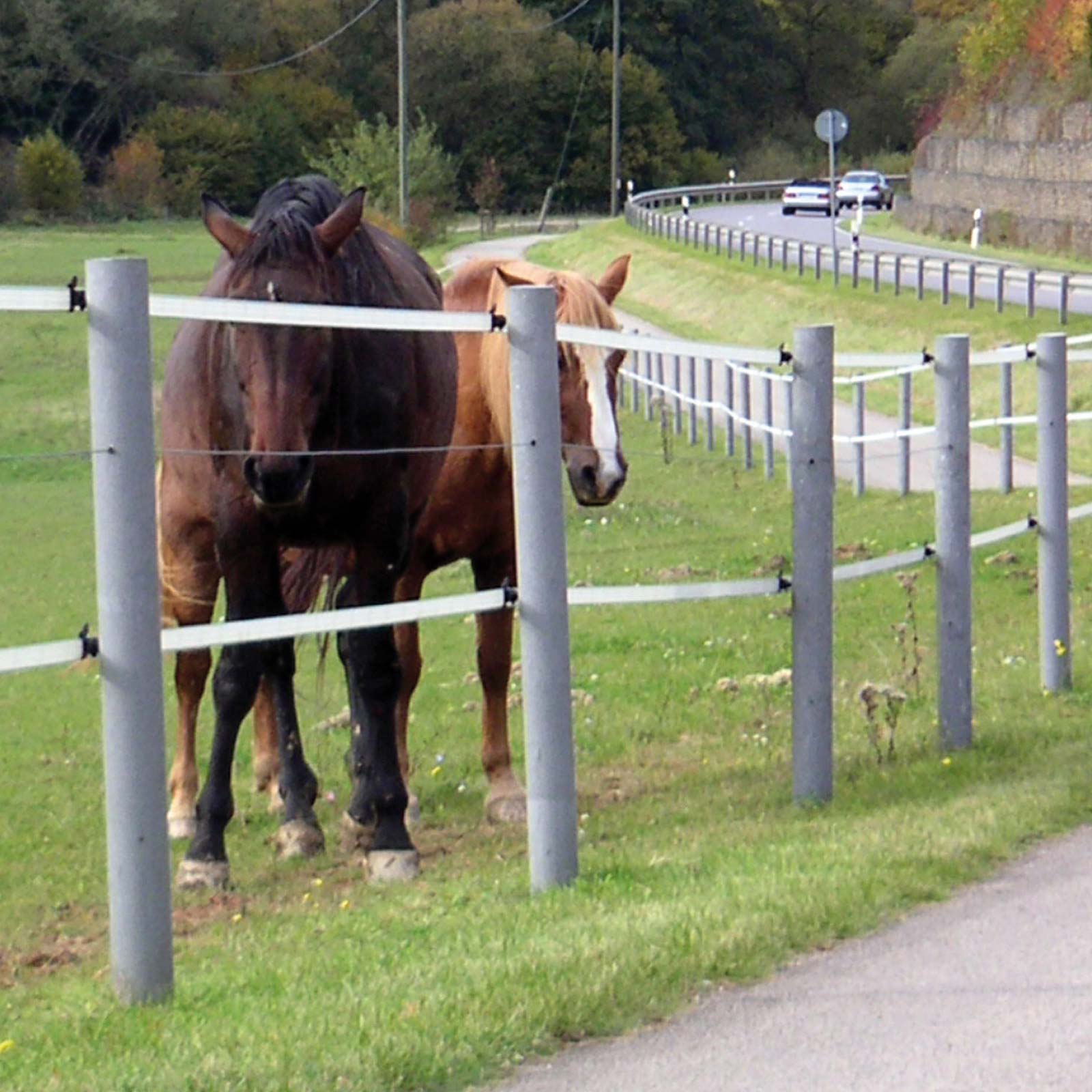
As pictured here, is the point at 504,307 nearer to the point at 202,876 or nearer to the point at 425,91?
the point at 202,876

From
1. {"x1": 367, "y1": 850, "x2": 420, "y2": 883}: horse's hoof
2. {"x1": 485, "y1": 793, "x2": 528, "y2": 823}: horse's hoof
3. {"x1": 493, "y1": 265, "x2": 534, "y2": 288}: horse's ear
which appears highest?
{"x1": 493, "y1": 265, "x2": 534, "y2": 288}: horse's ear

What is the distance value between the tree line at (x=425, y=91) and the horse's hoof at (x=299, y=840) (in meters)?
59.4

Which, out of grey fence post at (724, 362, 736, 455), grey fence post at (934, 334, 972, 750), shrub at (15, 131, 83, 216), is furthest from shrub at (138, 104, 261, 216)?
grey fence post at (934, 334, 972, 750)

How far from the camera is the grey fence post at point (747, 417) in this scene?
2012 centimetres

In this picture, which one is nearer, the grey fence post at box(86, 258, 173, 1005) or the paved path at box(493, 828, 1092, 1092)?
the paved path at box(493, 828, 1092, 1092)

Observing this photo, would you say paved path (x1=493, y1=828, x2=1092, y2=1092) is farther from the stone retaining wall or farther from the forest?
the forest

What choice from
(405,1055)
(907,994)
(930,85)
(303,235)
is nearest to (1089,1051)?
(907,994)

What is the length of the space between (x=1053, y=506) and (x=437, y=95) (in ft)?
269

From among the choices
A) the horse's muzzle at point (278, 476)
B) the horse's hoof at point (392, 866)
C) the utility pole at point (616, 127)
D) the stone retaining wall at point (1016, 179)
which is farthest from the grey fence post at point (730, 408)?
the utility pole at point (616, 127)

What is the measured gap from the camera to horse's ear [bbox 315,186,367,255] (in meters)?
6.52

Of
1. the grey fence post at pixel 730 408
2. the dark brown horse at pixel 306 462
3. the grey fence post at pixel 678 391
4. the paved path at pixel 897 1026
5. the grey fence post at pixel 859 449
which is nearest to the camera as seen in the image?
the paved path at pixel 897 1026

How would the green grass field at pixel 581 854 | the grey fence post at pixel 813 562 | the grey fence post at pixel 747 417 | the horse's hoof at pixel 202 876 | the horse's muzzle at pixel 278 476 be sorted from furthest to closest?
1. the grey fence post at pixel 747 417
2. the grey fence post at pixel 813 562
3. the horse's hoof at pixel 202 876
4. the horse's muzzle at pixel 278 476
5. the green grass field at pixel 581 854

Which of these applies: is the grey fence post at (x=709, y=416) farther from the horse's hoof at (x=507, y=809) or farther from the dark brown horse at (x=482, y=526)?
the horse's hoof at (x=507, y=809)

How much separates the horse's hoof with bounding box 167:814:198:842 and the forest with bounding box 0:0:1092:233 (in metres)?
56.2
